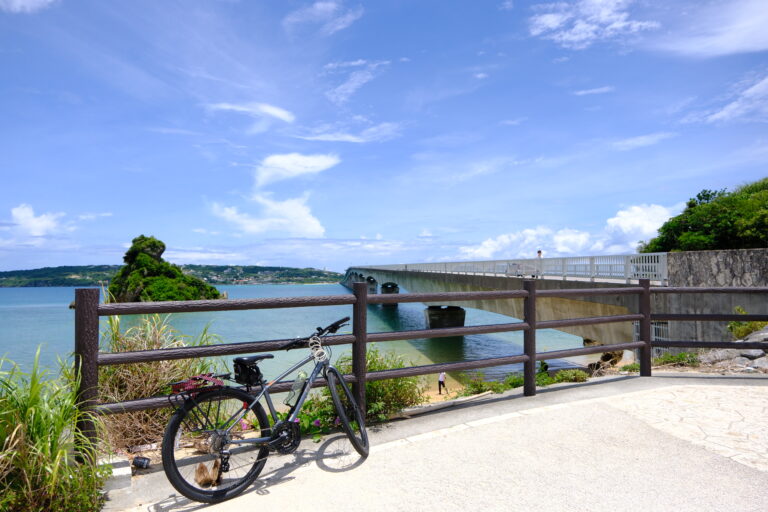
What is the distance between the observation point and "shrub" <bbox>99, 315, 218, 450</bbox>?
4.97 meters

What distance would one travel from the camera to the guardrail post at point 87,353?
4.24 m

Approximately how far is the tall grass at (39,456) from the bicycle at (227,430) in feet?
2.13

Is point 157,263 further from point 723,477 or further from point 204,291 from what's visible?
point 723,477

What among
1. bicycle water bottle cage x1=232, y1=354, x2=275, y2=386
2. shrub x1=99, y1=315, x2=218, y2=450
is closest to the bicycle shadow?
bicycle water bottle cage x1=232, y1=354, x2=275, y2=386

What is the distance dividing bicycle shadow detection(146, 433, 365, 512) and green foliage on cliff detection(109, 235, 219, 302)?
253 ft

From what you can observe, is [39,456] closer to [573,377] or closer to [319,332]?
[319,332]

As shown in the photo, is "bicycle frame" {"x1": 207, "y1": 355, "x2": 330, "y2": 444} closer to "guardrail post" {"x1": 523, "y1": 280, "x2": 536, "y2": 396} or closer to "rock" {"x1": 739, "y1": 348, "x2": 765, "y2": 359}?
"guardrail post" {"x1": 523, "y1": 280, "x2": 536, "y2": 396}

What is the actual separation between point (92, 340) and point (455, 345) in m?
32.9

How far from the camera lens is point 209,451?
3.95 metres

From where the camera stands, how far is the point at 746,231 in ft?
86.6

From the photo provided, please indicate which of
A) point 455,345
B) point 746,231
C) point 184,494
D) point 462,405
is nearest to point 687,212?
point 746,231

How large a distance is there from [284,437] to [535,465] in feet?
7.12

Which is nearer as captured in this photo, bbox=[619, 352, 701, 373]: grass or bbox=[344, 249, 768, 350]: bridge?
bbox=[619, 352, 701, 373]: grass

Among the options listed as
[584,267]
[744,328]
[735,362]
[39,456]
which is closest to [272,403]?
[39,456]
